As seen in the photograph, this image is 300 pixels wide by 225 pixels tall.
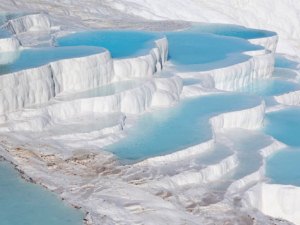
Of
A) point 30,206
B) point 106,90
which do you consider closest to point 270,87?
point 106,90

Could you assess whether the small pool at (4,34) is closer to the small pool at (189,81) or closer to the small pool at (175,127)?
the small pool at (175,127)

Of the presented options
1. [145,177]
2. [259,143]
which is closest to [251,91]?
[259,143]

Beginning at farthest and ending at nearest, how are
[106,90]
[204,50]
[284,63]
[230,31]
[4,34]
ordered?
[230,31], [284,63], [204,50], [4,34], [106,90]

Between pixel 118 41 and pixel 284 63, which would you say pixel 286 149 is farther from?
pixel 284 63

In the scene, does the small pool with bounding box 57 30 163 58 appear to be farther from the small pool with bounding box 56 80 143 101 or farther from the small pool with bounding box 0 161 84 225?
the small pool with bounding box 0 161 84 225

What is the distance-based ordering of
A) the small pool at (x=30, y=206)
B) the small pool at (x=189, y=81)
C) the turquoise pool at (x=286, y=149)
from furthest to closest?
the small pool at (x=189, y=81), the turquoise pool at (x=286, y=149), the small pool at (x=30, y=206)

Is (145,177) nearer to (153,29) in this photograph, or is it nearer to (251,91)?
(251,91)

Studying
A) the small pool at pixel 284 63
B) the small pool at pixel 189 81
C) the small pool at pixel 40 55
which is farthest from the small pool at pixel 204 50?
the small pool at pixel 40 55
